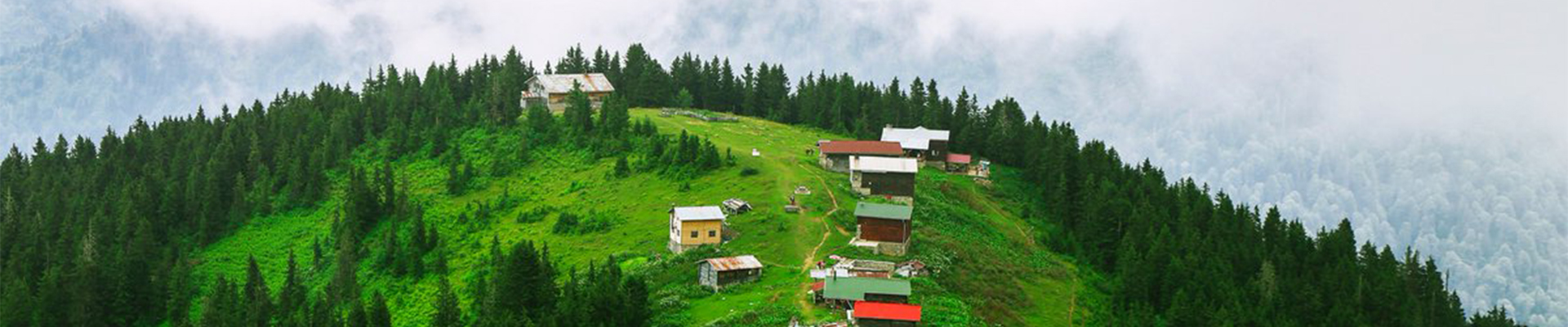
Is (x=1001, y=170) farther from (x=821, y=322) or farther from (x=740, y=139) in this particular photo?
(x=821, y=322)

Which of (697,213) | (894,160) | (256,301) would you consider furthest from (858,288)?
(256,301)

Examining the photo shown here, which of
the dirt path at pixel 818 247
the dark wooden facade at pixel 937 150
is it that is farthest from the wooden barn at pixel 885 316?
the dark wooden facade at pixel 937 150

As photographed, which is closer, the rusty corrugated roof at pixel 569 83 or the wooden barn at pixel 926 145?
the wooden barn at pixel 926 145

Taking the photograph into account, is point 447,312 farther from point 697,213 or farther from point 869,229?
point 869,229

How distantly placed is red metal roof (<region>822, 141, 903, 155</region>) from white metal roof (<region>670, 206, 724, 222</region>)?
82.8ft

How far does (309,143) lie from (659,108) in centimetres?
3258

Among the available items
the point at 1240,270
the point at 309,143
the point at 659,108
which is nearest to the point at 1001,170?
the point at 1240,270

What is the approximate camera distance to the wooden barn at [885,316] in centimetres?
7375

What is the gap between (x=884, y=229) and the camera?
299ft

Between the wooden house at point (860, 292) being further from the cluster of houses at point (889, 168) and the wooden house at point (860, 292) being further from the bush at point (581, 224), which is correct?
the bush at point (581, 224)

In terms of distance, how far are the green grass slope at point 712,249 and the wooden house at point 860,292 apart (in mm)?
1032

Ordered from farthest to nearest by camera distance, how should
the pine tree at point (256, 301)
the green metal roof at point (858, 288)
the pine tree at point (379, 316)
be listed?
the pine tree at point (256, 301), the pine tree at point (379, 316), the green metal roof at point (858, 288)

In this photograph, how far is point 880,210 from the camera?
9188 cm

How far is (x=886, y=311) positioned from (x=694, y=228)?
20506 mm
